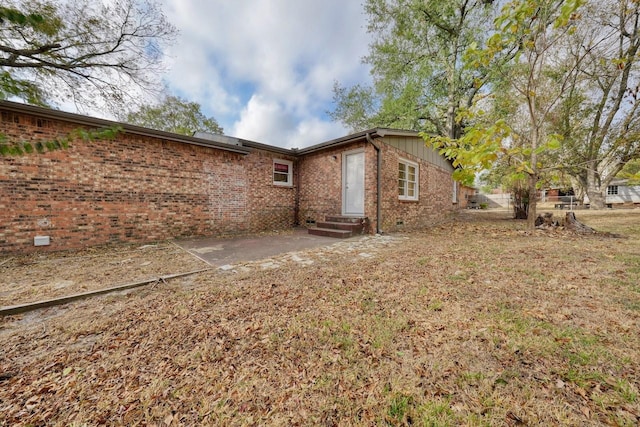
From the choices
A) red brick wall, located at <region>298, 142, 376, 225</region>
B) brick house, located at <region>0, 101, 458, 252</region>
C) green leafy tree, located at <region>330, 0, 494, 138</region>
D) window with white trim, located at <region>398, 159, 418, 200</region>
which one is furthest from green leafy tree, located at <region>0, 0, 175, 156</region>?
green leafy tree, located at <region>330, 0, 494, 138</region>

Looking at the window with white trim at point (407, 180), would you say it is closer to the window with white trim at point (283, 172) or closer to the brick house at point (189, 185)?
the brick house at point (189, 185)

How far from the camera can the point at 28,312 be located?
2504 millimetres

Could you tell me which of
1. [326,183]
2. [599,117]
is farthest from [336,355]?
[599,117]

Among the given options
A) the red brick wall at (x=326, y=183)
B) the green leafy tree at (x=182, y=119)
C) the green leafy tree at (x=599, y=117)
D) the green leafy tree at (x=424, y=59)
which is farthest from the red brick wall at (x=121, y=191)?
the green leafy tree at (x=599, y=117)

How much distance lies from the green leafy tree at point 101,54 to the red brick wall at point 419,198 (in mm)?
9567

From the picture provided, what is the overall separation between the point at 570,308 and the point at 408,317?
170 centimetres

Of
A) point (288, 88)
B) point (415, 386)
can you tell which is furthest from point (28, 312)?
point (288, 88)

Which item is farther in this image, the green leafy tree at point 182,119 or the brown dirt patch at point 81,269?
the green leafy tree at point 182,119

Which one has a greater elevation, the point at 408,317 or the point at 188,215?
the point at 188,215

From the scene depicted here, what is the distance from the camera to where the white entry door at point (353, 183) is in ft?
25.7

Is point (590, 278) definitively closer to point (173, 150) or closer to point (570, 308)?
point (570, 308)

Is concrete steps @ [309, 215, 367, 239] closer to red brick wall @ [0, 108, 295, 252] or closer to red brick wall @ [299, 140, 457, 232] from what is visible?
red brick wall @ [299, 140, 457, 232]

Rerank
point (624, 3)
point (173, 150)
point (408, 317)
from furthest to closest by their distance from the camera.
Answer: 1. point (173, 150)
2. point (624, 3)
3. point (408, 317)

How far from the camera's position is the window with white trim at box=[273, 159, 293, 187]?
30.3ft
